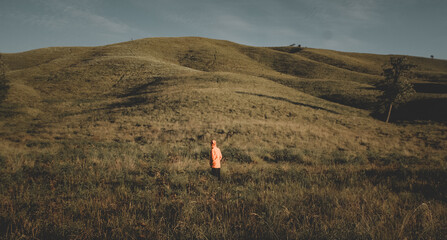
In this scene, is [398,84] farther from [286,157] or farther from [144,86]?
[144,86]


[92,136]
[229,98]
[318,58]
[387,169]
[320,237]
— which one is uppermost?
[318,58]

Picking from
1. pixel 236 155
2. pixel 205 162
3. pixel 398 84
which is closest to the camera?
pixel 205 162

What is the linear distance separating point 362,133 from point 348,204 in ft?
58.6

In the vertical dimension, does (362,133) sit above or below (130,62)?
below

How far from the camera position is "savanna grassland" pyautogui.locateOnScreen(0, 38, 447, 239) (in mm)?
2982

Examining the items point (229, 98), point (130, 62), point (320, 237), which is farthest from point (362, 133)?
point (130, 62)

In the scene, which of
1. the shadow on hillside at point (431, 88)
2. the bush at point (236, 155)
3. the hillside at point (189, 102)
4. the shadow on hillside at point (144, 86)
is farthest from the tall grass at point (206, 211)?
the shadow on hillside at point (431, 88)

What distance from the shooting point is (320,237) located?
→ 2602mm

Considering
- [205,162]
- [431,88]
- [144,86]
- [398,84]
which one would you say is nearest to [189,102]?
[205,162]

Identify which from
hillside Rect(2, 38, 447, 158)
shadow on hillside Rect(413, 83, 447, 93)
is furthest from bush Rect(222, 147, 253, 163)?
shadow on hillside Rect(413, 83, 447, 93)

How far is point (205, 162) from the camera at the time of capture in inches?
341

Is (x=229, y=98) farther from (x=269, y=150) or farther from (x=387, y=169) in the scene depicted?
(x=387, y=169)

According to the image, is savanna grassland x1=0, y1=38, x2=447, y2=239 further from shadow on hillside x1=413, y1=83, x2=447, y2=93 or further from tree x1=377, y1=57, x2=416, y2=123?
tree x1=377, y1=57, x2=416, y2=123

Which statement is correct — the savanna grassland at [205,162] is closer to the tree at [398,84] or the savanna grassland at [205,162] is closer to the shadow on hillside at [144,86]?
the shadow on hillside at [144,86]
